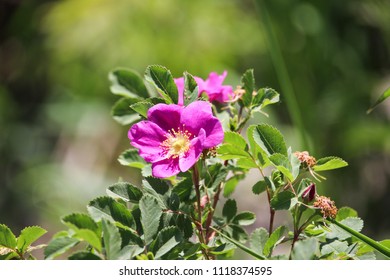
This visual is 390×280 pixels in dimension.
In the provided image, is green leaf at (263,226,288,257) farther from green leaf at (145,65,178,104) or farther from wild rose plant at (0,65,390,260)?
green leaf at (145,65,178,104)

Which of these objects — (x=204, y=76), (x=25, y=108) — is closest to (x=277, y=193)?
(x=204, y=76)

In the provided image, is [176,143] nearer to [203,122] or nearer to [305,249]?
[203,122]

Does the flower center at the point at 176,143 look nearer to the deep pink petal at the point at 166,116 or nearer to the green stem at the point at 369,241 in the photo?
the deep pink petal at the point at 166,116

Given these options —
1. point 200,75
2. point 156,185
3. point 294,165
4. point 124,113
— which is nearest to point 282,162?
point 294,165

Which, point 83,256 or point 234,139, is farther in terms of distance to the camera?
point 234,139

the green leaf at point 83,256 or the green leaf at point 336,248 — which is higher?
the green leaf at point 336,248

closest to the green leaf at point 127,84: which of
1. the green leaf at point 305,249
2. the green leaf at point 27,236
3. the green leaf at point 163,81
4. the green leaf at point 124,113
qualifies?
the green leaf at point 124,113
